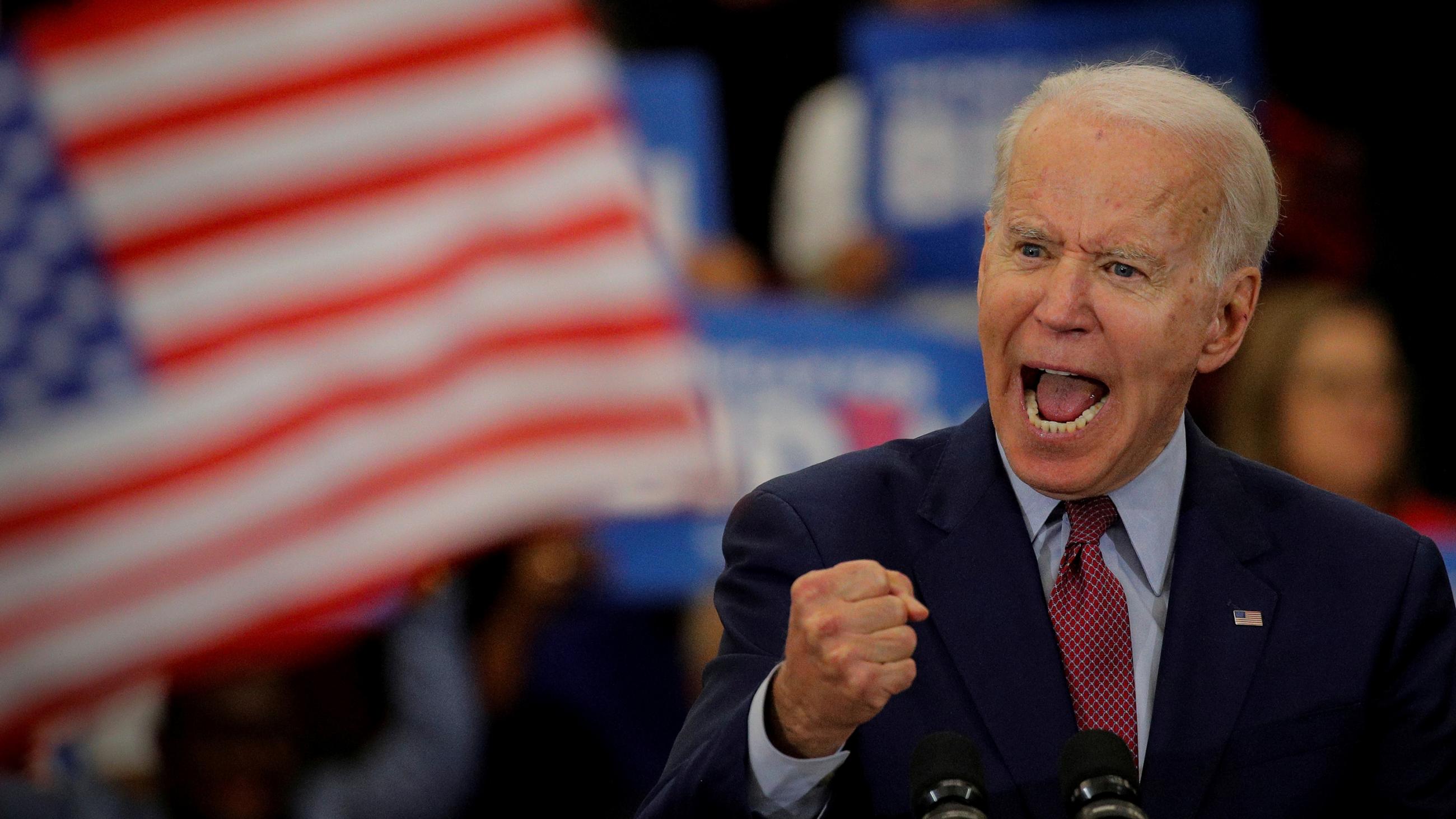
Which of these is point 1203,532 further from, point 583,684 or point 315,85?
point 315,85

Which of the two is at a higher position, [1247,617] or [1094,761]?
[1094,761]

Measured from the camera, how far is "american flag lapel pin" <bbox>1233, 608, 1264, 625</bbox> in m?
1.98

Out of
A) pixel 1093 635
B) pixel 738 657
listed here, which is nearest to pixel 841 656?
pixel 738 657

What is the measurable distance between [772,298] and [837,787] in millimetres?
3128

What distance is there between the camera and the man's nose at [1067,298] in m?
1.94

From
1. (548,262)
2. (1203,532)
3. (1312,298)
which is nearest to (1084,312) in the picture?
(1203,532)

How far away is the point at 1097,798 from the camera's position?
1.52m

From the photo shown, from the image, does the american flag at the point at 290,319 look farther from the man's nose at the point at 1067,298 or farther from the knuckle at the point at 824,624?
the knuckle at the point at 824,624

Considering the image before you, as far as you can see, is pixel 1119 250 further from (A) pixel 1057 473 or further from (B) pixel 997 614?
(B) pixel 997 614

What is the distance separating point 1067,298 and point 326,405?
290 centimetres

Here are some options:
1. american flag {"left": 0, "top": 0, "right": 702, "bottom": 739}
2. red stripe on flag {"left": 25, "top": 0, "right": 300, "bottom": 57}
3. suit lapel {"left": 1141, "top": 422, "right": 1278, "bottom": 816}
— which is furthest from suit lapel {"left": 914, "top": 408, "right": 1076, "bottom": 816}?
red stripe on flag {"left": 25, "top": 0, "right": 300, "bottom": 57}

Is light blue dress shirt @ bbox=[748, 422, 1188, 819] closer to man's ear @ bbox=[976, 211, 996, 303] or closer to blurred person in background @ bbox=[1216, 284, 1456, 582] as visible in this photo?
man's ear @ bbox=[976, 211, 996, 303]

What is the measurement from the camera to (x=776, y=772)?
175cm

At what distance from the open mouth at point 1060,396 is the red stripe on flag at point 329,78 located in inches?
116
